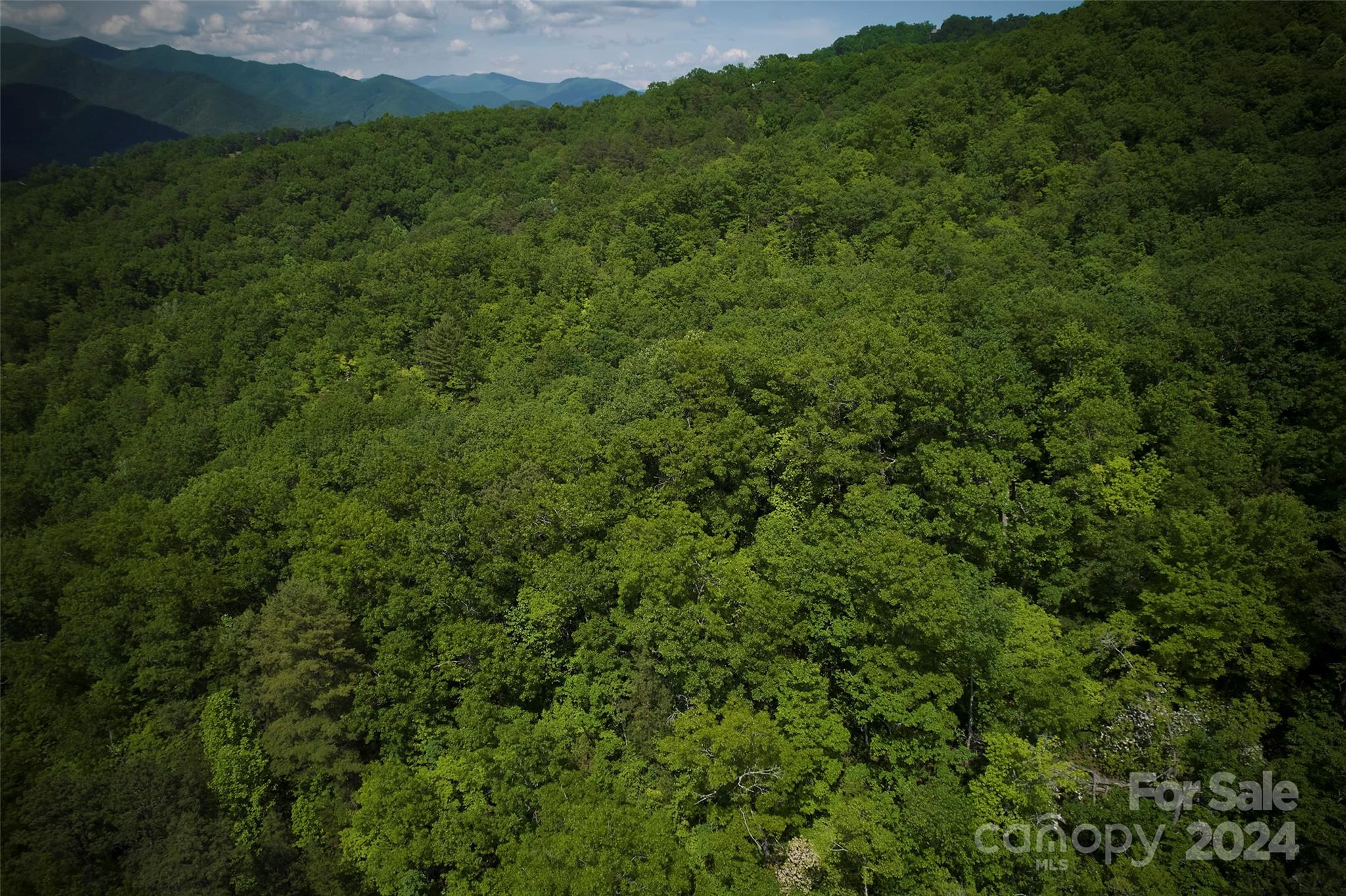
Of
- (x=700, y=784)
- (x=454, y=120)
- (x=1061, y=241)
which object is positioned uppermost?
(x=454, y=120)

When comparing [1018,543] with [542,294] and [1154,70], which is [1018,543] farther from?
[1154,70]

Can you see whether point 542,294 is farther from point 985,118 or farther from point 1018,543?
point 985,118

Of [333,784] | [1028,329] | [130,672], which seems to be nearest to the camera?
[333,784]

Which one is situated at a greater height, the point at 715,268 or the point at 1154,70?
the point at 1154,70

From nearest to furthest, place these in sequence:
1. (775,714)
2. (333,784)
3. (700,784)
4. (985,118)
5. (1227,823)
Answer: (1227,823), (700,784), (775,714), (333,784), (985,118)

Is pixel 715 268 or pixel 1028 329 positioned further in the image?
pixel 715 268

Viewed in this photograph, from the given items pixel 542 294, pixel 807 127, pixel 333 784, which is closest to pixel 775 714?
pixel 333 784

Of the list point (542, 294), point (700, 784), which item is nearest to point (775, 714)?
point (700, 784)
